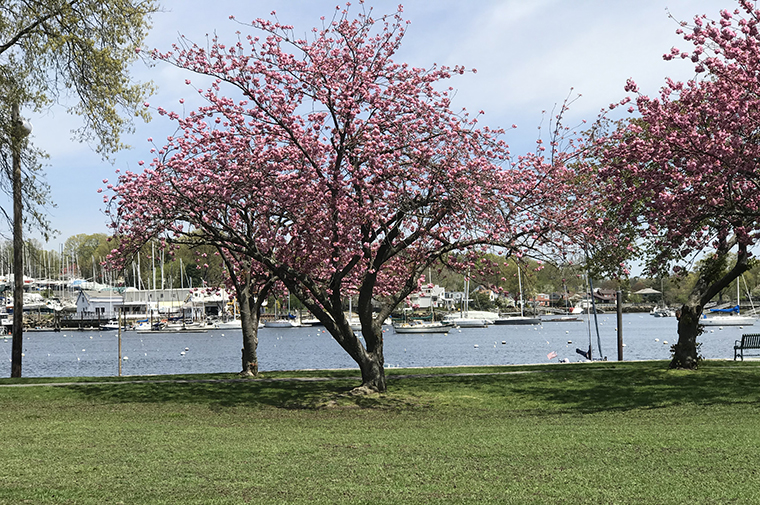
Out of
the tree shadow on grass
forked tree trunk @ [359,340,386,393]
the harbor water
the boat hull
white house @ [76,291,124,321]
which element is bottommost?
the harbor water

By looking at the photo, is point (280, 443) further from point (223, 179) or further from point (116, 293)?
point (116, 293)

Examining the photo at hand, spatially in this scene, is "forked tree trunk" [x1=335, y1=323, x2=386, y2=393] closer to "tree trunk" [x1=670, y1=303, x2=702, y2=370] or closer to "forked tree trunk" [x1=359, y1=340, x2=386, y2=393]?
"forked tree trunk" [x1=359, y1=340, x2=386, y2=393]

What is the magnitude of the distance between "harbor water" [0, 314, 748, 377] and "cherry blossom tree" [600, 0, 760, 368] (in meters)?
21.8

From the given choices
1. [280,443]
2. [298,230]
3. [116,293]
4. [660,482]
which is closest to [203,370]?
[298,230]

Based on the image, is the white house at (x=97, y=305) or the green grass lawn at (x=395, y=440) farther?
the white house at (x=97, y=305)

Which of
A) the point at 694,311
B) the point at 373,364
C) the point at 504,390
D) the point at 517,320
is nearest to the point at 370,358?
the point at 373,364

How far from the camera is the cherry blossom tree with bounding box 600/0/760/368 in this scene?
15.4 m

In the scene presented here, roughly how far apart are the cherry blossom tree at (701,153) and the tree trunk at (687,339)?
4.45 meters

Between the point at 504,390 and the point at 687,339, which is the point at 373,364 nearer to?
the point at 504,390

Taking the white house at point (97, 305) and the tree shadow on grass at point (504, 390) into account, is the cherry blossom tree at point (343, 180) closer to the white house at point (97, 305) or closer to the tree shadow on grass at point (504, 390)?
the tree shadow on grass at point (504, 390)

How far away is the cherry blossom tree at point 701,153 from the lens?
1538 cm

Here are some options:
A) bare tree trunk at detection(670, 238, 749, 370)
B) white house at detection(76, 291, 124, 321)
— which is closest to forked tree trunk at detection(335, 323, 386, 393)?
bare tree trunk at detection(670, 238, 749, 370)

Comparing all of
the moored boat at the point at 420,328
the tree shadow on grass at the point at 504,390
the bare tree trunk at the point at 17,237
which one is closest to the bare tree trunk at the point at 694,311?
the tree shadow on grass at the point at 504,390

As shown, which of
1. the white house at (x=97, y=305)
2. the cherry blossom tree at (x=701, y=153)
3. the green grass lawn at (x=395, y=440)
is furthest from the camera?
the white house at (x=97, y=305)
